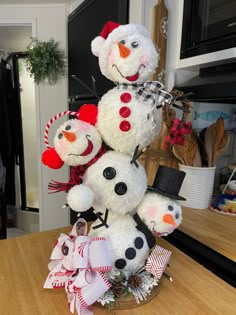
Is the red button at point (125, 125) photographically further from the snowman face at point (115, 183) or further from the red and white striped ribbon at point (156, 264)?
the red and white striped ribbon at point (156, 264)

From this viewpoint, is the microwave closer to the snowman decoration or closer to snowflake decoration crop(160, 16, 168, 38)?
snowflake decoration crop(160, 16, 168, 38)

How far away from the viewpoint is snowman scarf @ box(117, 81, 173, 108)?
523 mm

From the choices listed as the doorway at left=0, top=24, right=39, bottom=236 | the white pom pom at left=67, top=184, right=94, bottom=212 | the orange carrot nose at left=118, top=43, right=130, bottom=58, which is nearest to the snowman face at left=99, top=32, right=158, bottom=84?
the orange carrot nose at left=118, top=43, right=130, bottom=58

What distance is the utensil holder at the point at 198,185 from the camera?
91cm

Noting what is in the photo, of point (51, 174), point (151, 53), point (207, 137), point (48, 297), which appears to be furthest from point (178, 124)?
point (51, 174)

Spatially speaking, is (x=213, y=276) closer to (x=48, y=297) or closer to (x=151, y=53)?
(x=48, y=297)

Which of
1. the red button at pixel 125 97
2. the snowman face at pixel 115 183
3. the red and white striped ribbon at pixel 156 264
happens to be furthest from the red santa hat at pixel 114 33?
the red and white striped ribbon at pixel 156 264

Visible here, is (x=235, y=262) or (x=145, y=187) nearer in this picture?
(x=145, y=187)

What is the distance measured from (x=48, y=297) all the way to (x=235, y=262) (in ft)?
1.46

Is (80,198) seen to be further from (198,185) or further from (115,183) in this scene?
(198,185)

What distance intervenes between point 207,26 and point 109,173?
57 centimetres

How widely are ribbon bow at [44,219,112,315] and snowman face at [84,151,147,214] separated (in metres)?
0.08

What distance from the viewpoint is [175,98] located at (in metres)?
0.58

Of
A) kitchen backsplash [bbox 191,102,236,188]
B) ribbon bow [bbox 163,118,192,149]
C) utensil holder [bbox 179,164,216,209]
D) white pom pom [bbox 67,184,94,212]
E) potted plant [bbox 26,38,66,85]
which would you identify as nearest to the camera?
white pom pom [bbox 67,184,94,212]
